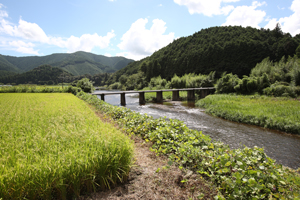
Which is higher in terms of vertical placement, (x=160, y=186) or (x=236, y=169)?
(x=236, y=169)

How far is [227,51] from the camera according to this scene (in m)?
55.7

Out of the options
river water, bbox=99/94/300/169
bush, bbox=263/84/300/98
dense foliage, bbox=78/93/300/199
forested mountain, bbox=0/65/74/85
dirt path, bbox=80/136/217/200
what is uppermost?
forested mountain, bbox=0/65/74/85

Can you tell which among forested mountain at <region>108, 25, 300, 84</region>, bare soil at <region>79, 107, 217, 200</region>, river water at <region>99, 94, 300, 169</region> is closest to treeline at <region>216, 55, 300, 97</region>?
river water at <region>99, 94, 300, 169</region>

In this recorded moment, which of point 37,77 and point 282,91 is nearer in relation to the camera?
point 282,91

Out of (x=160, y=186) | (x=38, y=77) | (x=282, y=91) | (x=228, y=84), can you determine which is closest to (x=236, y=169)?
(x=160, y=186)

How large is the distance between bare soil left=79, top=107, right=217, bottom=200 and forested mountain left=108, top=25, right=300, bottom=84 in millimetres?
55566

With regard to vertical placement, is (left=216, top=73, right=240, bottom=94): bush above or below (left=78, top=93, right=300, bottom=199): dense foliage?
above

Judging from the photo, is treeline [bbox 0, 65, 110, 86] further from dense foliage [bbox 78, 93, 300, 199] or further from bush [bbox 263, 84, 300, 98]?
dense foliage [bbox 78, 93, 300, 199]

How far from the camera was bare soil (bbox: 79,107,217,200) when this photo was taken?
7.95 ft

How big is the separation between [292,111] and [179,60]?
198 feet

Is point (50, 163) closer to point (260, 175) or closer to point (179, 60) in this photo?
point (260, 175)

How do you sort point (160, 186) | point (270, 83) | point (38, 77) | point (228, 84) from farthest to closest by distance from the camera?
point (38, 77) < point (228, 84) < point (270, 83) < point (160, 186)

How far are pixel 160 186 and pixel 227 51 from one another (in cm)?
6438

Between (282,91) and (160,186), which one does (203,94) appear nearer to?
(282,91)
